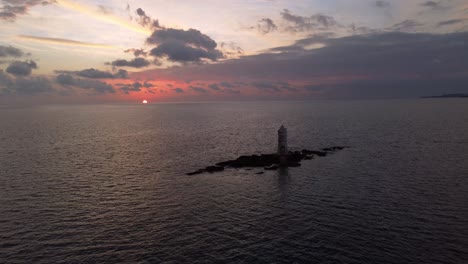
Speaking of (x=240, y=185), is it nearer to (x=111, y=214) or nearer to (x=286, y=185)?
(x=286, y=185)

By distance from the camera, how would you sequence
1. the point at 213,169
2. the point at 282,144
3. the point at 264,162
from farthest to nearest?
the point at 282,144 < the point at 264,162 < the point at 213,169

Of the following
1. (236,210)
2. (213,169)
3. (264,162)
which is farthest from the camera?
(264,162)

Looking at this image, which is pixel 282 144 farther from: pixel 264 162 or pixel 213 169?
pixel 213 169

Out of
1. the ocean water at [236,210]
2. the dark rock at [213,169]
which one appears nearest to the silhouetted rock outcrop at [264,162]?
the dark rock at [213,169]

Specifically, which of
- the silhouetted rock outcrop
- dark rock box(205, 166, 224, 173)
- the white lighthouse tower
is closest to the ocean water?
dark rock box(205, 166, 224, 173)

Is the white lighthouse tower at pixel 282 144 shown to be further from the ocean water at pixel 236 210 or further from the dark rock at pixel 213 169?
the dark rock at pixel 213 169

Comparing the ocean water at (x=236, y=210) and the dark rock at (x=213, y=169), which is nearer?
the ocean water at (x=236, y=210)

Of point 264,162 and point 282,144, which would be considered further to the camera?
point 282,144

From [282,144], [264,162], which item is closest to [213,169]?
[264,162]

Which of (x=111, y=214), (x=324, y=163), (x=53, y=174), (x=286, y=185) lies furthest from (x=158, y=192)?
(x=324, y=163)

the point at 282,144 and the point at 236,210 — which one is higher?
the point at 282,144

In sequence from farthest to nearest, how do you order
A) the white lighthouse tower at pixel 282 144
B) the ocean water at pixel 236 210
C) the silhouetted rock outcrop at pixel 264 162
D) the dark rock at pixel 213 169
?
the white lighthouse tower at pixel 282 144 < the silhouetted rock outcrop at pixel 264 162 < the dark rock at pixel 213 169 < the ocean water at pixel 236 210
